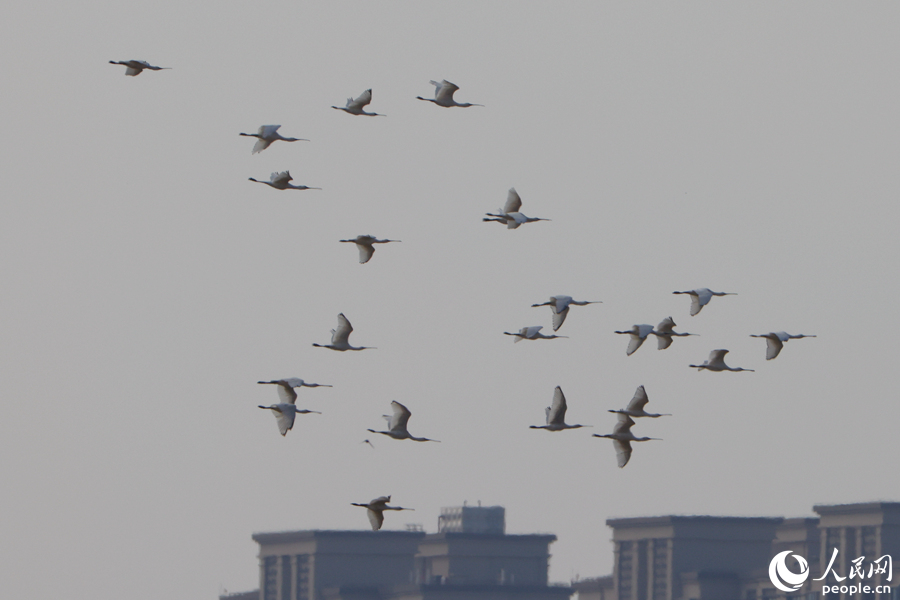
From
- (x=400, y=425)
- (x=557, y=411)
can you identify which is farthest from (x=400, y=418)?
(x=557, y=411)

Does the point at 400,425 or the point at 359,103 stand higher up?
the point at 359,103

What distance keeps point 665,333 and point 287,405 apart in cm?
1949

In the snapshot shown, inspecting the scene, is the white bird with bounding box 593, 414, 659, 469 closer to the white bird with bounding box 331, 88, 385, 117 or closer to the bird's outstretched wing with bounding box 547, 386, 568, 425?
the bird's outstretched wing with bounding box 547, 386, 568, 425

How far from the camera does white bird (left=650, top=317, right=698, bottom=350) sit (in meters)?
105

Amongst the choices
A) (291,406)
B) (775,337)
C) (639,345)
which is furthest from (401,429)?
(775,337)

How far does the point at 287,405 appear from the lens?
98188mm

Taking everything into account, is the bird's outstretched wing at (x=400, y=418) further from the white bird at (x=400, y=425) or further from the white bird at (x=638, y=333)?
the white bird at (x=638, y=333)

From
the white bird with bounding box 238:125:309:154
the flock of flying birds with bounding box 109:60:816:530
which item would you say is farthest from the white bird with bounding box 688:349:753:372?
the white bird with bounding box 238:125:309:154

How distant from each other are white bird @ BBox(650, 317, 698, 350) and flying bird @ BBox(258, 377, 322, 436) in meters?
17.8

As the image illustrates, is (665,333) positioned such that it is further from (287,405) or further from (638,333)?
(287,405)

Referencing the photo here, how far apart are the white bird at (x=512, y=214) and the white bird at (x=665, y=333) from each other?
27.5ft

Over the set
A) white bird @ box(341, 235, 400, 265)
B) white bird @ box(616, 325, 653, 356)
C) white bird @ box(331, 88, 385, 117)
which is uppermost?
white bird @ box(331, 88, 385, 117)

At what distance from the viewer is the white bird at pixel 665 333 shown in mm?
105062

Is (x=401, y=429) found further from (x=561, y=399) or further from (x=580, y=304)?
(x=580, y=304)
